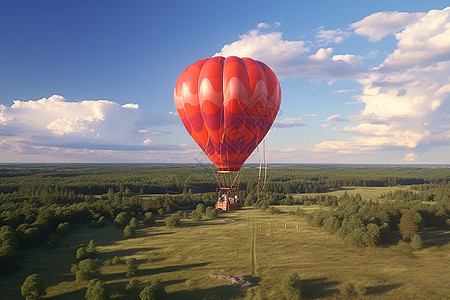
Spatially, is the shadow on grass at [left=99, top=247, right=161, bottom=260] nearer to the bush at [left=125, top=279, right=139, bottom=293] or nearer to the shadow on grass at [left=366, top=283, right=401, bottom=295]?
the bush at [left=125, top=279, right=139, bottom=293]

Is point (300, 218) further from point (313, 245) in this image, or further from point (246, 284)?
point (246, 284)

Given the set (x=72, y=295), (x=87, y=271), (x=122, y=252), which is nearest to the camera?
(x=72, y=295)

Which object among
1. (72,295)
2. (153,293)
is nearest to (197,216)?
(72,295)

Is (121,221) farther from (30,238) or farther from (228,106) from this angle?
(228,106)

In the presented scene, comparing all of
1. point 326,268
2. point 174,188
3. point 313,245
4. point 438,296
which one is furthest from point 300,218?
point 174,188

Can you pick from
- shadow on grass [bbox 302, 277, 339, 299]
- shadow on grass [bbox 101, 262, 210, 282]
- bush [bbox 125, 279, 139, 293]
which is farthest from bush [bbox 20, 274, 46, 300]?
shadow on grass [bbox 302, 277, 339, 299]

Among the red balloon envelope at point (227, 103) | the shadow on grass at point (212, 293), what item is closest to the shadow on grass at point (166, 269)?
the shadow on grass at point (212, 293)

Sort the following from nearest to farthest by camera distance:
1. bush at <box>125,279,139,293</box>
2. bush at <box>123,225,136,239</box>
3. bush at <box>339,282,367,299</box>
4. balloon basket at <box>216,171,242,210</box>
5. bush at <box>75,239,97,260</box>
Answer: balloon basket at <box>216,171,242,210</box> → bush at <box>339,282,367,299</box> → bush at <box>125,279,139,293</box> → bush at <box>75,239,97,260</box> → bush at <box>123,225,136,239</box>
